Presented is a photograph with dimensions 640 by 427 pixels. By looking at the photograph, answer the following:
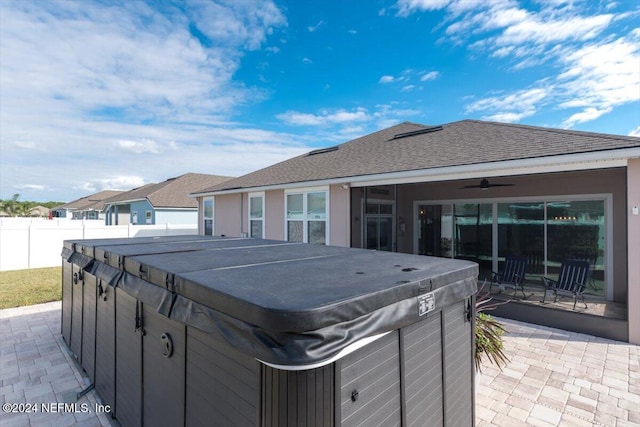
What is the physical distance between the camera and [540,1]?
271 inches

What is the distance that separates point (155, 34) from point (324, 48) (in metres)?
5.81

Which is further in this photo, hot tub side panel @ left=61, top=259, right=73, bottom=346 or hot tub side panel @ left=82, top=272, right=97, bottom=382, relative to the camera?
hot tub side panel @ left=61, top=259, right=73, bottom=346

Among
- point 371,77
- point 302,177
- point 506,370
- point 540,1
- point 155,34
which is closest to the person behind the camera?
point 506,370

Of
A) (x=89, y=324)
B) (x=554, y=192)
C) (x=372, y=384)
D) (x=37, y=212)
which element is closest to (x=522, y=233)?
(x=554, y=192)

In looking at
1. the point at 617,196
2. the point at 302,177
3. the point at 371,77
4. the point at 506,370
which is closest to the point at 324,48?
the point at 371,77

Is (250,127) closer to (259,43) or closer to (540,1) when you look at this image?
(259,43)

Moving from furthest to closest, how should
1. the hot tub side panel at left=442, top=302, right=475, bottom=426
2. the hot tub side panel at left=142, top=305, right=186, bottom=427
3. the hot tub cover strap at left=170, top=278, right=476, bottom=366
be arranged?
the hot tub side panel at left=442, top=302, right=475, bottom=426 < the hot tub side panel at left=142, top=305, right=186, bottom=427 < the hot tub cover strap at left=170, top=278, right=476, bottom=366

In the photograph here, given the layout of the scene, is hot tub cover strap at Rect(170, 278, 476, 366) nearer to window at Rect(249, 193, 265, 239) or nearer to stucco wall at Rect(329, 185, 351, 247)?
stucco wall at Rect(329, 185, 351, 247)

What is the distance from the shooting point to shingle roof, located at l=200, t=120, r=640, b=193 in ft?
18.5

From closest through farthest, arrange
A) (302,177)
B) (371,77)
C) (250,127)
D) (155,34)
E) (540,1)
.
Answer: (540,1) < (155,34) < (302,177) < (371,77) < (250,127)

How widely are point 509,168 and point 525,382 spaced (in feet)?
12.3

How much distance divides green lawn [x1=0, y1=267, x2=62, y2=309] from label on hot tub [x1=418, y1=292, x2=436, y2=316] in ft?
30.7

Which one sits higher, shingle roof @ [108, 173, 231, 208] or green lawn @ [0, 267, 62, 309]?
shingle roof @ [108, 173, 231, 208]

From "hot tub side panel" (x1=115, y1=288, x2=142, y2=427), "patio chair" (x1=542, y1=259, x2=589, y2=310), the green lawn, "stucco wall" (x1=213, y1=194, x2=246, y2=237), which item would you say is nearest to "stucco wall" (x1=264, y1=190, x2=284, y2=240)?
"stucco wall" (x1=213, y1=194, x2=246, y2=237)
